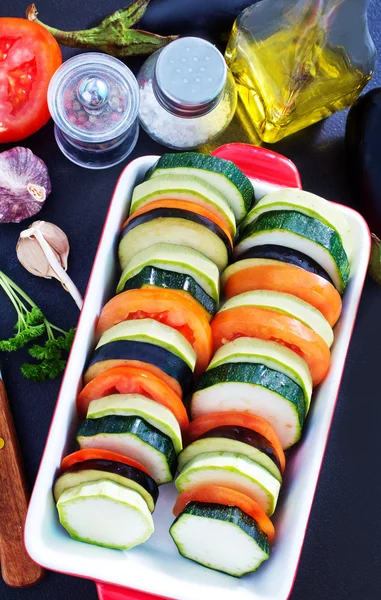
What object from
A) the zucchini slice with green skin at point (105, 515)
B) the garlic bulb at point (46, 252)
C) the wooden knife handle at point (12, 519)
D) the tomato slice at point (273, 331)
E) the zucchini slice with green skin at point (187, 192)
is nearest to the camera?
the zucchini slice with green skin at point (105, 515)

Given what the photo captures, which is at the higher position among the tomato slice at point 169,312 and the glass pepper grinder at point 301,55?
the glass pepper grinder at point 301,55

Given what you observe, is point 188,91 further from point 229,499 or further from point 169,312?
point 229,499

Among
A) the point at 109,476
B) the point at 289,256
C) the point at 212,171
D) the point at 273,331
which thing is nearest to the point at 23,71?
the point at 212,171

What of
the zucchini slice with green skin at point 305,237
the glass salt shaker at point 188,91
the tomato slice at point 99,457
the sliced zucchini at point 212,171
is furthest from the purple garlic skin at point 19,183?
the tomato slice at point 99,457

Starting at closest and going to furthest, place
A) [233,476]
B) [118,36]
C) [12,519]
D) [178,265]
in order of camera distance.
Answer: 1. [233,476]
2. [178,265]
3. [12,519]
4. [118,36]

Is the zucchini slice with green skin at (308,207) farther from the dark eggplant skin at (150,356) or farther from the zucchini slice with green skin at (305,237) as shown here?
the dark eggplant skin at (150,356)

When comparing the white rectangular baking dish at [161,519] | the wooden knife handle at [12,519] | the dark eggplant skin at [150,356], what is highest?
the dark eggplant skin at [150,356]
